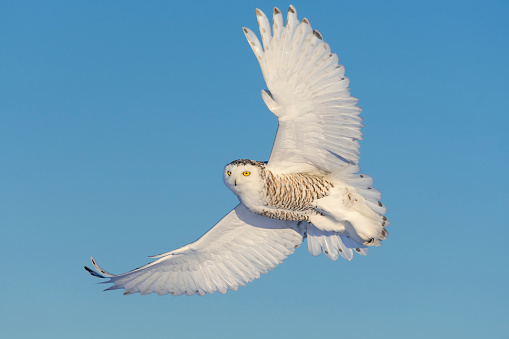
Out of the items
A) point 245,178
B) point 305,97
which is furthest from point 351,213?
point 305,97

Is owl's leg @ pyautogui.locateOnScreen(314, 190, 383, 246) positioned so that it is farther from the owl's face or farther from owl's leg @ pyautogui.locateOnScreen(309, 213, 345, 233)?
the owl's face

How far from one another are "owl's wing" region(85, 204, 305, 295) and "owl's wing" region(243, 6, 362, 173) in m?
1.69

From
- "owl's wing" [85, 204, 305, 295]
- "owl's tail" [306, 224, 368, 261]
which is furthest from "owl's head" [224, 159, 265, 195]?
"owl's tail" [306, 224, 368, 261]

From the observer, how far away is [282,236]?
13344mm

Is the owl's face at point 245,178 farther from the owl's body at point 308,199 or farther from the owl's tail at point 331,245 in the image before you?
the owl's tail at point 331,245

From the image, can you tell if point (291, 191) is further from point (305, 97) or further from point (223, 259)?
point (223, 259)

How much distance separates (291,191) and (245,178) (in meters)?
0.91

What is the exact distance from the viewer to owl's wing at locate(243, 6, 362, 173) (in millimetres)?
10828

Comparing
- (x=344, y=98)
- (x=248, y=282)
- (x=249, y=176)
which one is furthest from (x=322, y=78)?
(x=248, y=282)

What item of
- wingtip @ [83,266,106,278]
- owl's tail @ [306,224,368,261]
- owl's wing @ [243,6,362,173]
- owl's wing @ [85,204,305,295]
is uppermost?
owl's wing @ [243,6,362,173]

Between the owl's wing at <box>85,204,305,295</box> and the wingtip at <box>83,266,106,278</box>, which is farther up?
the owl's wing at <box>85,204,305,295</box>

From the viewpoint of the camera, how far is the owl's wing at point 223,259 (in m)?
13.1

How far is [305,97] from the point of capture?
11219 millimetres

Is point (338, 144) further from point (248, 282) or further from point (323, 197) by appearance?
point (248, 282)
